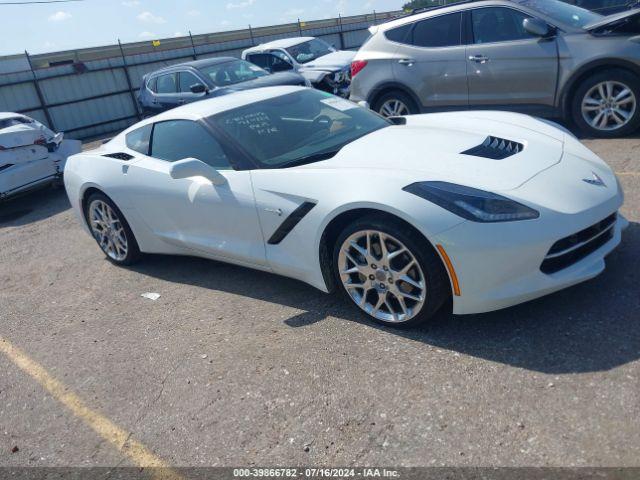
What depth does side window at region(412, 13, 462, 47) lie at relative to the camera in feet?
24.0

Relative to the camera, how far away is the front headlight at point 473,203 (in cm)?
296

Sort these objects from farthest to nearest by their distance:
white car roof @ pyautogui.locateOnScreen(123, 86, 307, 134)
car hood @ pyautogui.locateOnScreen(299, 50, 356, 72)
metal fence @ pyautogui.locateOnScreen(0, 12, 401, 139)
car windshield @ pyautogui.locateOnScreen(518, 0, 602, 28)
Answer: metal fence @ pyautogui.locateOnScreen(0, 12, 401, 139), car hood @ pyautogui.locateOnScreen(299, 50, 356, 72), car windshield @ pyautogui.locateOnScreen(518, 0, 602, 28), white car roof @ pyautogui.locateOnScreen(123, 86, 307, 134)

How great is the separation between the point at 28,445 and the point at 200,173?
1893 millimetres

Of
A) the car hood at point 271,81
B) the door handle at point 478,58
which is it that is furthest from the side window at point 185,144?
the car hood at point 271,81

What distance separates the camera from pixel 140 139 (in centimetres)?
494

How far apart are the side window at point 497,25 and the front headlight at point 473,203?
457cm

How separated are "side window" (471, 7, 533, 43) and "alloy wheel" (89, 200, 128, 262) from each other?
4878mm

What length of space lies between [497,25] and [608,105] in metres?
1.64

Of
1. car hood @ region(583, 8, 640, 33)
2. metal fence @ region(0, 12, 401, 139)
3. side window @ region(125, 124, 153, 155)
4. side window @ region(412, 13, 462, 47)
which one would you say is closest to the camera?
side window @ region(125, 124, 153, 155)

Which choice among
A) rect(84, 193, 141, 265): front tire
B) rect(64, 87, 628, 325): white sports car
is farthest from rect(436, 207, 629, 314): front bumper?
rect(84, 193, 141, 265): front tire

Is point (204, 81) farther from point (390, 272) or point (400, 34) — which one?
point (390, 272)

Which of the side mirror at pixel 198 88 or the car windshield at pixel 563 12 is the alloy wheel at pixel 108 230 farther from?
the side mirror at pixel 198 88

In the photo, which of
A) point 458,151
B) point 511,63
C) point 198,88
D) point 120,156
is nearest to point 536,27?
point 511,63

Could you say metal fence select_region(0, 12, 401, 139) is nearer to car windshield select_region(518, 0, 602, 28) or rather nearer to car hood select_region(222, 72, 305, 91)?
car hood select_region(222, 72, 305, 91)
